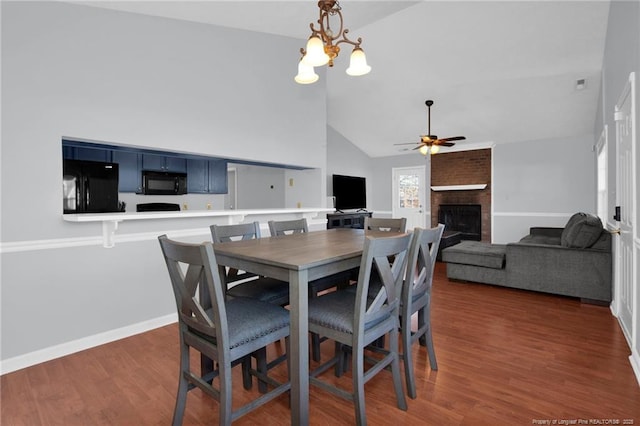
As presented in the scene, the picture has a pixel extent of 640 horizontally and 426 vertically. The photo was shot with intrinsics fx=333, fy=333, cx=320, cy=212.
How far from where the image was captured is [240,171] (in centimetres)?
688

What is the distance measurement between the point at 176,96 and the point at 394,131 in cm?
501

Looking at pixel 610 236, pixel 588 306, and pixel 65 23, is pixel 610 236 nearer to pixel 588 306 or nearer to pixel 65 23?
pixel 588 306

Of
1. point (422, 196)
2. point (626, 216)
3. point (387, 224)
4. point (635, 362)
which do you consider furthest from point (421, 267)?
point (422, 196)

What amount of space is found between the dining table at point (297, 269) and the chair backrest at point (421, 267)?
0.31 metres

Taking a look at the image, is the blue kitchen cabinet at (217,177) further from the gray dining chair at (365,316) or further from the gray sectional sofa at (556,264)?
the gray dining chair at (365,316)

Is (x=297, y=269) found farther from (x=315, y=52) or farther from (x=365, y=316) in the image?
(x=315, y=52)

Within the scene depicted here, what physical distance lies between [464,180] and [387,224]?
5.04m

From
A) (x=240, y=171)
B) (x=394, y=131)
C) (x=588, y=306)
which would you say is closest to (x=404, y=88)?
(x=394, y=131)

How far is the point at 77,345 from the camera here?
254cm

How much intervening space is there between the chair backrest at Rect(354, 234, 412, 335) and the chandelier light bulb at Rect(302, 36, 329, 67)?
1.15 meters

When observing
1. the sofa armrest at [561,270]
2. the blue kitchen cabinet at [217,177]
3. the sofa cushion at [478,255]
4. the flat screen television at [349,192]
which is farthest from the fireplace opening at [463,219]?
the blue kitchen cabinet at [217,177]

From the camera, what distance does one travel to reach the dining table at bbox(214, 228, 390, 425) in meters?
1.51

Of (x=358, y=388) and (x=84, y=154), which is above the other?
(x=84, y=154)

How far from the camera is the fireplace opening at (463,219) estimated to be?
Result: 282 inches
